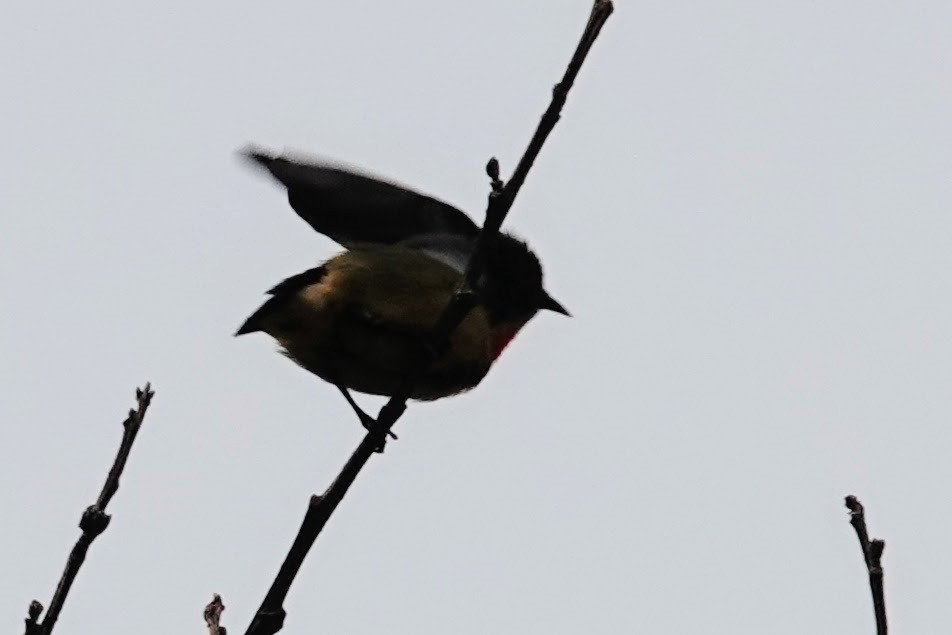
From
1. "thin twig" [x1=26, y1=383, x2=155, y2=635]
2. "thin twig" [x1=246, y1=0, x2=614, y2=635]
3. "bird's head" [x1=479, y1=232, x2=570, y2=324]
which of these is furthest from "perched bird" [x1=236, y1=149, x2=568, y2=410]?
"thin twig" [x1=26, y1=383, x2=155, y2=635]

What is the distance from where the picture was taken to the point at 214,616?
3117 mm

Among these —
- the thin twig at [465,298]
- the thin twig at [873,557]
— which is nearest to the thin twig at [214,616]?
the thin twig at [465,298]

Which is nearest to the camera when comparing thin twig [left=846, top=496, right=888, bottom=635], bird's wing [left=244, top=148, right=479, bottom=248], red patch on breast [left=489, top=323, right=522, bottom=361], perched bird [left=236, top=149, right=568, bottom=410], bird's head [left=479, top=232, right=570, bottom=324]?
thin twig [left=846, top=496, right=888, bottom=635]

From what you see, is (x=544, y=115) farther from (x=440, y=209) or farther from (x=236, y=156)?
(x=440, y=209)

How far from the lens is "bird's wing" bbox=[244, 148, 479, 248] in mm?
4801

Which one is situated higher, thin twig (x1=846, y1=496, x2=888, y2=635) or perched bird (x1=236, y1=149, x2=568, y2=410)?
perched bird (x1=236, y1=149, x2=568, y2=410)

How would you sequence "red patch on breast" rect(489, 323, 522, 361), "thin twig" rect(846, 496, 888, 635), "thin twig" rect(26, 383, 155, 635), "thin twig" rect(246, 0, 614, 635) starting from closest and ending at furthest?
"thin twig" rect(846, 496, 888, 635), "thin twig" rect(26, 383, 155, 635), "thin twig" rect(246, 0, 614, 635), "red patch on breast" rect(489, 323, 522, 361)

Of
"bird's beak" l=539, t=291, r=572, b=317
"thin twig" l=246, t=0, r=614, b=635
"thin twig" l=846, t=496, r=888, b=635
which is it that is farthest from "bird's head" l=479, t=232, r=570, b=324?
"thin twig" l=846, t=496, r=888, b=635

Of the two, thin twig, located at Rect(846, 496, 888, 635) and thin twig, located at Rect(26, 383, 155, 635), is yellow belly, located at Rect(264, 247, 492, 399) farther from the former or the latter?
thin twig, located at Rect(846, 496, 888, 635)

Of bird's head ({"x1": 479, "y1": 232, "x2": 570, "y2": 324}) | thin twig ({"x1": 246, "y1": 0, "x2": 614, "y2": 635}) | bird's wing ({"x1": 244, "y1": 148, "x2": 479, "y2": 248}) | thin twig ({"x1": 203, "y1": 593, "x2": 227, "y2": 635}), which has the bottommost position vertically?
thin twig ({"x1": 203, "y1": 593, "x2": 227, "y2": 635})

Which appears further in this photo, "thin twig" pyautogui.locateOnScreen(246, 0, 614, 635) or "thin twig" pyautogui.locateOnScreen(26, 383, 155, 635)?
"thin twig" pyautogui.locateOnScreen(246, 0, 614, 635)

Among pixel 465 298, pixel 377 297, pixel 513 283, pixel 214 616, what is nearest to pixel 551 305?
pixel 513 283

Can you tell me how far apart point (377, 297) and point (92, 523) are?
2.45 m

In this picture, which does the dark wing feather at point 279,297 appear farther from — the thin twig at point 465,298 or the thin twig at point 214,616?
the thin twig at point 214,616
